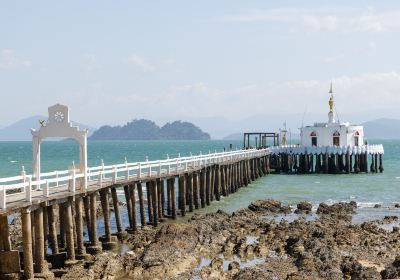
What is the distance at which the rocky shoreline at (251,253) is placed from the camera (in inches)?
834

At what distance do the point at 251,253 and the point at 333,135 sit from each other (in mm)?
51569

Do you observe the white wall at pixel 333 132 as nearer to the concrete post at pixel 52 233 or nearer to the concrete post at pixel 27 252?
the concrete post at pixel 52 233

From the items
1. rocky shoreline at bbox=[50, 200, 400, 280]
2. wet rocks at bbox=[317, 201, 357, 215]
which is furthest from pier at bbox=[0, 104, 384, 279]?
wet rocks at bbox=[317, 201, 357, 215]

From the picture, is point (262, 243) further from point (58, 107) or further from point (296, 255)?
point (58, 107)

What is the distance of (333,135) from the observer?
245 feet

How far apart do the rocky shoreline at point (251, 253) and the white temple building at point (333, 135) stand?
1659 inches

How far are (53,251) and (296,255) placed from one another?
7.79 meters

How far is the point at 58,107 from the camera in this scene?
25844 millimetres

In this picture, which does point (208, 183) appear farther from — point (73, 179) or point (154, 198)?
point (73, 179)

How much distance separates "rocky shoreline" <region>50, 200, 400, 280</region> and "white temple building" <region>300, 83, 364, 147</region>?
42136 mm

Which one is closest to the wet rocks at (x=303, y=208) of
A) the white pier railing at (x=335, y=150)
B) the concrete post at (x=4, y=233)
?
the concrete post at (x=4, y=233)

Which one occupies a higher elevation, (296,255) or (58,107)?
(58,107)

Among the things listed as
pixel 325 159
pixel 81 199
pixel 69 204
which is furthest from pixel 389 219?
pixel 325 159

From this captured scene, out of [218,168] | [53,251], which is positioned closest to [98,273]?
[53,251]
